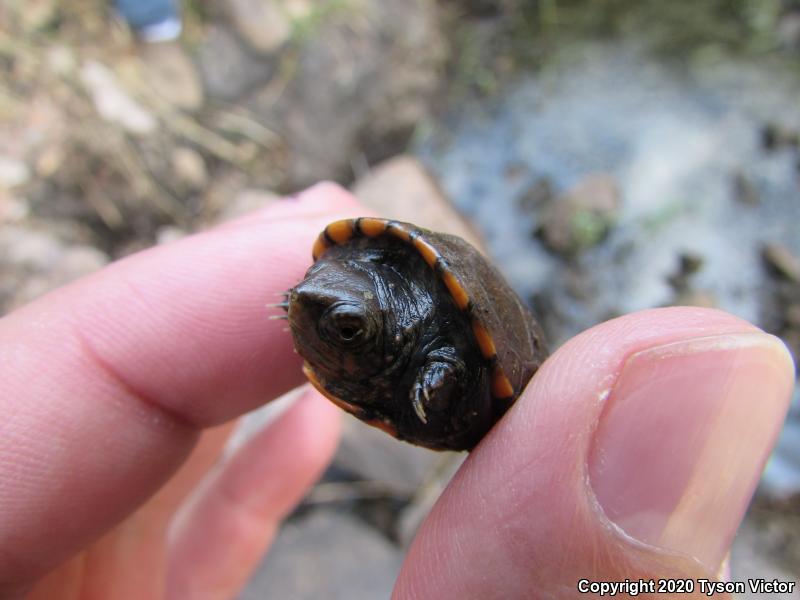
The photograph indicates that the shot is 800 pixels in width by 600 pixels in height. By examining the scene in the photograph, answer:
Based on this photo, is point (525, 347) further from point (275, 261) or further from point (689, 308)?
point (275, 261)

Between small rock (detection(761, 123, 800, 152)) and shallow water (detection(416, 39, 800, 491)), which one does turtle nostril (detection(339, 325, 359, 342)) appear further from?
small rock (detection(761, 123, 800, 152))

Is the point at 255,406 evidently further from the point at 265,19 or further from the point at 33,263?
the point at 265,19

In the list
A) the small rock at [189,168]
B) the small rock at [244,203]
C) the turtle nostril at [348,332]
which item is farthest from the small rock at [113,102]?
the turtle nostril at [348,332]

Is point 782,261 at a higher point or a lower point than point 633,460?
lower

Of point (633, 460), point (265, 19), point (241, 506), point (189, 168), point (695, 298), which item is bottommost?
point (695, 298)

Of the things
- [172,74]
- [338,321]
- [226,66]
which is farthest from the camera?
[226,66]

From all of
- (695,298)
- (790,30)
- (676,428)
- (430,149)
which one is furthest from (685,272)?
(676,428)

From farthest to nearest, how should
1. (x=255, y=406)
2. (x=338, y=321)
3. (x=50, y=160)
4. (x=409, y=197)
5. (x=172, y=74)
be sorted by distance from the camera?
(x=409, y=197) → (x=172, y=74) → (x=50, y=160) → (x=255, y=406) → (x=338, y=321)
